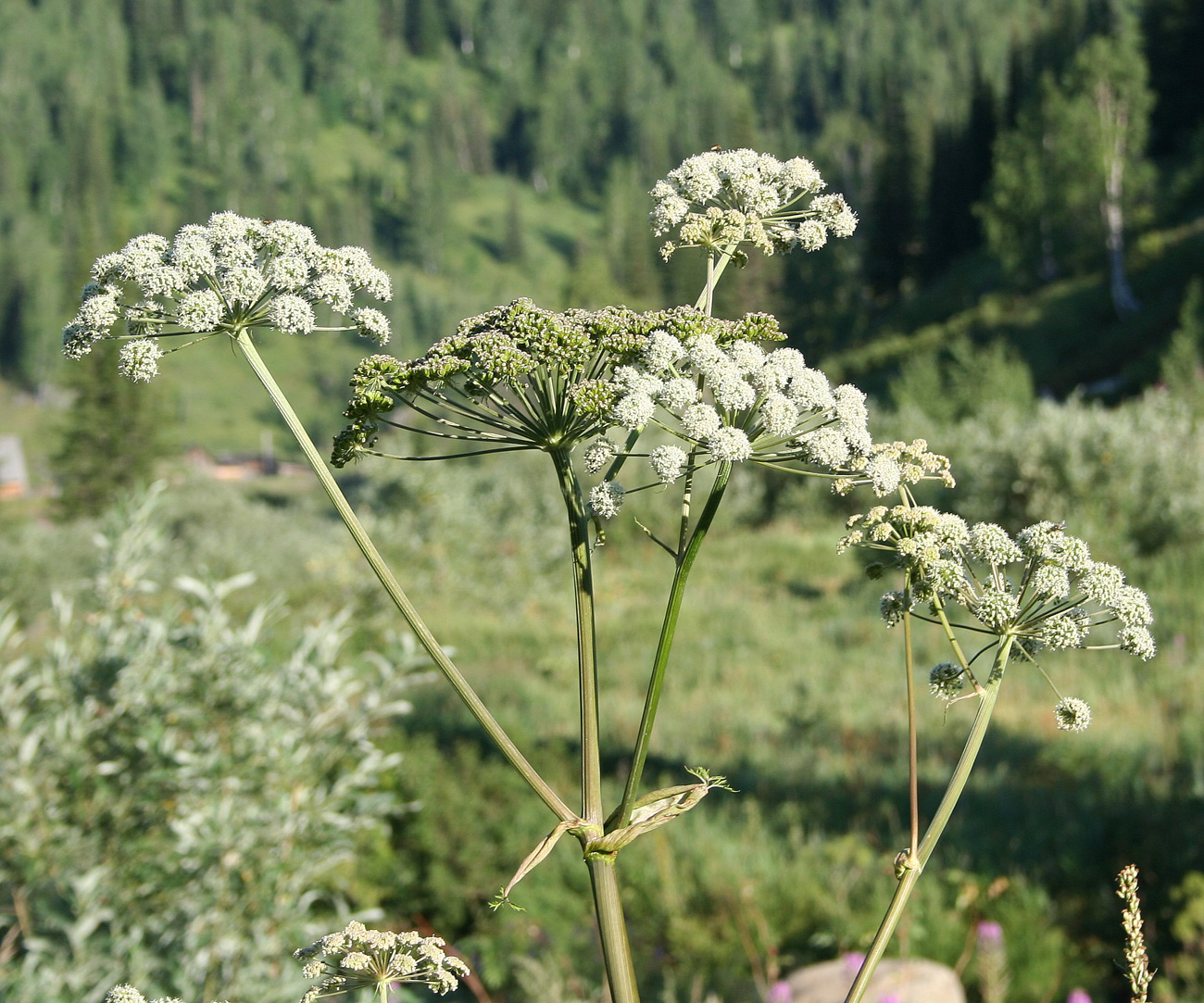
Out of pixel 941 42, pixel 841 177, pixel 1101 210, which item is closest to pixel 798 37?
pixel 941 42

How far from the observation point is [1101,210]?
151 feet

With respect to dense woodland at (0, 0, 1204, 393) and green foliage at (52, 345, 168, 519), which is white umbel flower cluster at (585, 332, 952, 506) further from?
green foliage at (52, 345, 168, 519)

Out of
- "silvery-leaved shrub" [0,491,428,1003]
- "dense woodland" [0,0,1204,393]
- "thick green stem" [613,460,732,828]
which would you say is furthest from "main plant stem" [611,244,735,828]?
"dense woodland" [0,0,1204,393]

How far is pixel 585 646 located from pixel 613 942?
40 centimetres

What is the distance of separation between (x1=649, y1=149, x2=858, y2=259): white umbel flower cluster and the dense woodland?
3934 centimetres

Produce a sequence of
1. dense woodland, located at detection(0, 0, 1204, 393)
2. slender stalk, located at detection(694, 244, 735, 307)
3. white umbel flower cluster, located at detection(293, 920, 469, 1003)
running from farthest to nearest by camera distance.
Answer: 1. dense woodland, located at detection(0, 0, 1204, 393)
2. slender stalk, located at detection(694, 244, 735, 307)
3. white umbel flower cluster, located at detection(293, 920, 469, 1003)

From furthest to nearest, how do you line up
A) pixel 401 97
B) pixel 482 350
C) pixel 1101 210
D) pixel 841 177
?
pixel 401 97 → pixel 841 177 → pixel 1101 210 → pixel 482 350

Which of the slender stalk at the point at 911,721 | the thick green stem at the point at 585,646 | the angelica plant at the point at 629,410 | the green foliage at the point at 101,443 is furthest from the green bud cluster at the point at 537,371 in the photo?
the green foliage at the point at 101,443

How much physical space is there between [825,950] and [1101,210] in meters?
47.8

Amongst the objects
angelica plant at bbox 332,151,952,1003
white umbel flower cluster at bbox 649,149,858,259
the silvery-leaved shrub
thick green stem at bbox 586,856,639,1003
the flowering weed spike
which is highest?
white umbel flower cluster at bbox 649,149,858,259

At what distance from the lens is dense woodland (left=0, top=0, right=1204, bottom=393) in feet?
153

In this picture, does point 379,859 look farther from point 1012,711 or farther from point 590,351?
point 1012,711

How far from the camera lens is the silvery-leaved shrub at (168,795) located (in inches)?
163

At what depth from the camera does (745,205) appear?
198 centimetres
